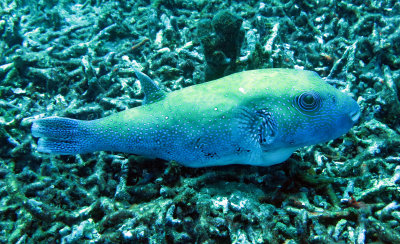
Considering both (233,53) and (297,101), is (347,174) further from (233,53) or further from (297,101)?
(233,53)

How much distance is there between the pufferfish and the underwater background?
0.53 metres

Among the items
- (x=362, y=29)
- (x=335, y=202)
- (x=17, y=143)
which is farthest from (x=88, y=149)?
(x=362, y=29)

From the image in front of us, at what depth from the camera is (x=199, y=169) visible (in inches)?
154

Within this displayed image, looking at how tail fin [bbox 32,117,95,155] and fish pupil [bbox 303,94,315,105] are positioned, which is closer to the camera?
fish pupil [bbox 303,94,315,105]

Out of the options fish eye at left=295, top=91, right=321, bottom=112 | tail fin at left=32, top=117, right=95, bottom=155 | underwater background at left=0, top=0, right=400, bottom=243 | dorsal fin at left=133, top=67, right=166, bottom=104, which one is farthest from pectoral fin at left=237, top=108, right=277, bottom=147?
tail fin at left=32, top=117, right=95, bottom=155

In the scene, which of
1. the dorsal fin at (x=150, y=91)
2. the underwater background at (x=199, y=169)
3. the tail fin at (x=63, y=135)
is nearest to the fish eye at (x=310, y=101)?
the underwater background at (x=199, y=169)

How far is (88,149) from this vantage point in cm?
383

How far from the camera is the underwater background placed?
317 centimetres

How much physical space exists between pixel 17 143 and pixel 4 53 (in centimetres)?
406

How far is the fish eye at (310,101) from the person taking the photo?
305 centimetres

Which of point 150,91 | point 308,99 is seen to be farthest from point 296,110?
point 150,91

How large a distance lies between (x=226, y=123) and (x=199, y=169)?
1.09 meters

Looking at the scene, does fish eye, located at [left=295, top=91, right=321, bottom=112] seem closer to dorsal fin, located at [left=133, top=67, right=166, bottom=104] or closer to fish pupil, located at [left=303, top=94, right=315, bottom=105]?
fish pupil, located at [left=303, top=94, right=315, bottom=105]

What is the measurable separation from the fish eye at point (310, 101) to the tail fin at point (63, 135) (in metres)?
3.32
